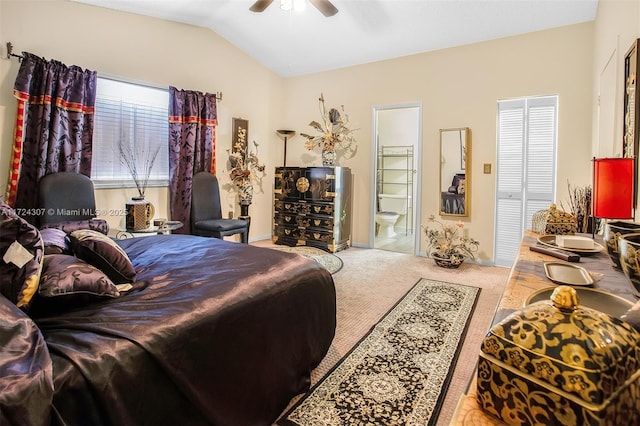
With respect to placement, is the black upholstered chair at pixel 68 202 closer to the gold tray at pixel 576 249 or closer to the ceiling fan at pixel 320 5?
the ceiling fan at pixel 320 5

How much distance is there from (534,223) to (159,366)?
2.69m

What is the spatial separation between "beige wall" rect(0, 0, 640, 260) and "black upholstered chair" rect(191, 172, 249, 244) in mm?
413

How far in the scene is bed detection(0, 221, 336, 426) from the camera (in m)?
0.92

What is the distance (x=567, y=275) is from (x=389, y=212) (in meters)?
5.29

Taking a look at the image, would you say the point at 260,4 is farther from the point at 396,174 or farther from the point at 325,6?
the point at 396,174

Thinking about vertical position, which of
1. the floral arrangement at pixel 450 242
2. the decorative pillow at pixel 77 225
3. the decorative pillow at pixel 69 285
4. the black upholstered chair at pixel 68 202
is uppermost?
the black upholstered chair at pixel 68 202

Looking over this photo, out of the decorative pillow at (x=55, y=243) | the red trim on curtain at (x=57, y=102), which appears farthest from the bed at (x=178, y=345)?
the red trim on curtain at (x=57, y=102)

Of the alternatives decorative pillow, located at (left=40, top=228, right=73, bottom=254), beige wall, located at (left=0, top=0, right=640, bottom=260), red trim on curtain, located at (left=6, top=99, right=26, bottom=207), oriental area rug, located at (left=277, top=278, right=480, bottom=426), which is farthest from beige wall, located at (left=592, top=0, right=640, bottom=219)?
red trim on curtain, located at (left=6, top=99, right=26, bottom=207)

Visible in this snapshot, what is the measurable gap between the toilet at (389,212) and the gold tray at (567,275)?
4772 mm

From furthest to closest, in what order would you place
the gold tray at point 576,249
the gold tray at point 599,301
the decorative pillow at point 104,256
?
the gold tray at point 576,249 < the decorative pillow at point 104,256 < the gold tray at point 599,301

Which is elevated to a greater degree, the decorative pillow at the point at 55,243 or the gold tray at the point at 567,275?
the decorative pillow at the point at 55,243

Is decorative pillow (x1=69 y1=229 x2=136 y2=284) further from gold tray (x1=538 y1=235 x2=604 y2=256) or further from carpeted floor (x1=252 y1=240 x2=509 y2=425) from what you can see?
gold tray (x1=538 y1=235 x2=604 y2=256)

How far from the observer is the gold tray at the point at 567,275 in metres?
1.22

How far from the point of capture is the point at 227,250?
2.14 m
